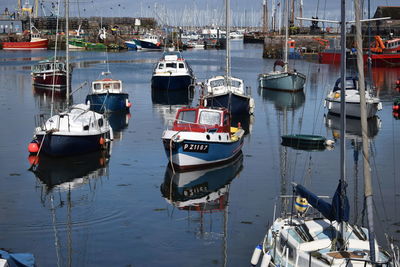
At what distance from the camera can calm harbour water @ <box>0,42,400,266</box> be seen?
20531mm

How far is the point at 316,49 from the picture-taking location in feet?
439

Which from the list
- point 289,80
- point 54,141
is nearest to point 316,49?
point 289,80

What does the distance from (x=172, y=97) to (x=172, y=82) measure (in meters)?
2.33

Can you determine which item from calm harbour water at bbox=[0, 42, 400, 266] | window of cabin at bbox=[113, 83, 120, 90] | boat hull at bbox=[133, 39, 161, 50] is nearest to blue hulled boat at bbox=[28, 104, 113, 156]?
calm harbour water at bbox=[0, 42, 400, 266]

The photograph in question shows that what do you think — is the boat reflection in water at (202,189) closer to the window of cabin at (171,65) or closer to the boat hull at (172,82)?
the boat hull at (172,82)

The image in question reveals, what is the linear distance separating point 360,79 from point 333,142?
22.3m

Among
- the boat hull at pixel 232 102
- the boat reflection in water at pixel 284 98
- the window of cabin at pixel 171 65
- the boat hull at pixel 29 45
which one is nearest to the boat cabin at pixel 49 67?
the window of cabin at pixel 171 65

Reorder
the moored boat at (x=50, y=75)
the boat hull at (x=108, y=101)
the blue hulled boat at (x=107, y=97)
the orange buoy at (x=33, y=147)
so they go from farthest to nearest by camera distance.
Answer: the moored boat at (x=50, y=75)
the blue hulled boat at (x=107, y=97)
the boat hull at (x=108, y=101)
the orange buoy at (x=33, y=147)

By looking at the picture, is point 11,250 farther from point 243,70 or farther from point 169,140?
point 243,70

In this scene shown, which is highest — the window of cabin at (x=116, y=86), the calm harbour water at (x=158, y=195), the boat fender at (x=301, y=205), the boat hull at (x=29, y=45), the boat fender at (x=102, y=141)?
the boat hull at (x=29, y=45)

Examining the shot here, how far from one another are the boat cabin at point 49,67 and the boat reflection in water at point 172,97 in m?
9.24

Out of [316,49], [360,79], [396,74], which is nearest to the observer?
[360,79]

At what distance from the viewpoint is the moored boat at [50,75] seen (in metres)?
65.4

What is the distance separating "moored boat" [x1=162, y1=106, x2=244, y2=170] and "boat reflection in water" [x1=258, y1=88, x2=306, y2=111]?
73.9 feet
